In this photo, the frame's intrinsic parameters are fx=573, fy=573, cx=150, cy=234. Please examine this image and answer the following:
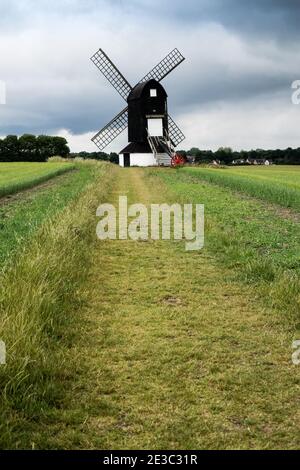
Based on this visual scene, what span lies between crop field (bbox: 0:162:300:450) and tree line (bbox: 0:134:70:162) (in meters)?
105

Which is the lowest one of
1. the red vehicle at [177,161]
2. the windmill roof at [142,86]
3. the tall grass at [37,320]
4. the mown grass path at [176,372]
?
the mown grass path at [176,372]

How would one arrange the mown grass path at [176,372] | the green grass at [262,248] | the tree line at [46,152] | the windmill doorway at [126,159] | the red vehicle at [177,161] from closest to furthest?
the mown grass path at [176,372] < the green grass at [262,248] < the red vehicle at [177,161] < the windmill doorway at [126,159] < the tree line at [46,152]

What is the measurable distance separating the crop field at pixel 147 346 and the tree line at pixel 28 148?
105104 millimetres

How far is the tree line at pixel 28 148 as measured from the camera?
114 meters

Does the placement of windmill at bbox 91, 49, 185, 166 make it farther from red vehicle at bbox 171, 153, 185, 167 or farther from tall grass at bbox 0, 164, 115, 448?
tall grass at bbox 0, 164, 115, 448

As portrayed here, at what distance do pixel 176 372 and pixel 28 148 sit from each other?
373ft

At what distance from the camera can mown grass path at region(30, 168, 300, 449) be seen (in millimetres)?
5309

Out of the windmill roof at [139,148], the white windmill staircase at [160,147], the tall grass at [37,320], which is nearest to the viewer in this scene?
the tall grass at [37,320]

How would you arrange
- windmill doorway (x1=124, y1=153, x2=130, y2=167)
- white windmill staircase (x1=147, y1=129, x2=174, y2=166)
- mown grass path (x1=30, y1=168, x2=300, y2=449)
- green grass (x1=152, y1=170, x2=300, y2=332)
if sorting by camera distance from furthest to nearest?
windmill doorway (x1=124, y1=153, x2=130, y2=167) < white windmill staircase (x1=147, y1=129, x2=174, y2=166) < green grass (x1=152, y1=170, x2=300, y2=332) < mown grass path (x1=30, y1=168, x2=300, y2=449)

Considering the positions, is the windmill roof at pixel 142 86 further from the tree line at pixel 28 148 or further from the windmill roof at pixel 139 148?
the tree line at pixel 28 148

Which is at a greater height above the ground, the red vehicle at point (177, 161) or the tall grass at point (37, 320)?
the red vehicle at point (177, 161)

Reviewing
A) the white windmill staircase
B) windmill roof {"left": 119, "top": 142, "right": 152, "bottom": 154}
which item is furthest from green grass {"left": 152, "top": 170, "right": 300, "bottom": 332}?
windmill roof {"left": 119, "top": 142, "right": 152, "bottom": 154}

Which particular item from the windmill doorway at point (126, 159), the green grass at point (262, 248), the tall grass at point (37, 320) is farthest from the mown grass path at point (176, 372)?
the windmill doorway at point (126, 159)

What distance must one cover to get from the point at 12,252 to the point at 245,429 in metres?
6.83
